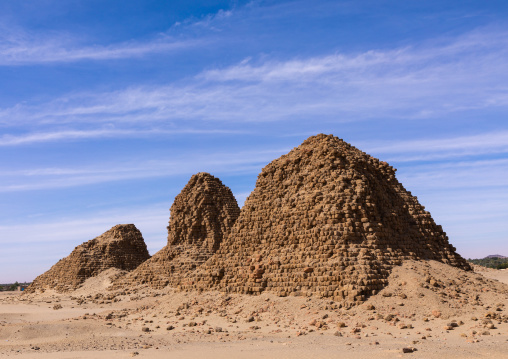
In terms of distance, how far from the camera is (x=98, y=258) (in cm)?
5044

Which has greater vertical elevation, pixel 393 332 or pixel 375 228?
pixel 375 228

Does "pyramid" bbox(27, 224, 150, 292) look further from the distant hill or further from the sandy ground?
the distant hill

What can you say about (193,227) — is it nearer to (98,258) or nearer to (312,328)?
(98,258)

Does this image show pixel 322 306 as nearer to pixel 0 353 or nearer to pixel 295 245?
pixel 295 245

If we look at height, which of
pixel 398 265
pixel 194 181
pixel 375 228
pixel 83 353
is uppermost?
pixel 194 181

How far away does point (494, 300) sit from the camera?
18.5 meters

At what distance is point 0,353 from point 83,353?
2.87 m

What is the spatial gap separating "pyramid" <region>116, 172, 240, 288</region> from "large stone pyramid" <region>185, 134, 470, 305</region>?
12.1 meters

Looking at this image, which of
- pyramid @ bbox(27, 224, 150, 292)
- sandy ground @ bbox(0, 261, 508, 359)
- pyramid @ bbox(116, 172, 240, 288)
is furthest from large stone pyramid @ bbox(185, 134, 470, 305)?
pyramid @ bbox(27, 224, 150, 292)

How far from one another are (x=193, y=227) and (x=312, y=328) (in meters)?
24.0

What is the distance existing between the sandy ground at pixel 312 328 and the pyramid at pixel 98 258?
27.9 meters

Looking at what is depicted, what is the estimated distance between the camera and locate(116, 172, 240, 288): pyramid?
38312 millimetres

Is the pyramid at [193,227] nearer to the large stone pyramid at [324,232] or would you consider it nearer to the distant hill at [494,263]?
the large stone pyramid at [324,232]

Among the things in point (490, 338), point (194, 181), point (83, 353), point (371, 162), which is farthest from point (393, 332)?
point (194, 181)
